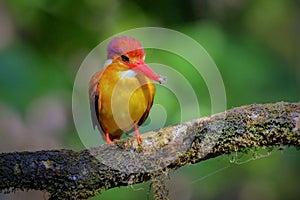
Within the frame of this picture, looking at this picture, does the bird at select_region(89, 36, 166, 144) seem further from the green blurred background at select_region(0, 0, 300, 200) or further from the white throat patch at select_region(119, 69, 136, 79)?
the green blurred background at select_region(0, 0, 300, 200)

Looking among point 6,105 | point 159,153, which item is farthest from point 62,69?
point 159,153

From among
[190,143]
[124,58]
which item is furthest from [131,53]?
[190,143]

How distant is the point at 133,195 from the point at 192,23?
1216 mm

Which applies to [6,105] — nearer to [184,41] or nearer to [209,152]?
[184,41]

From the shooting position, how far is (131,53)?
1.75 meters

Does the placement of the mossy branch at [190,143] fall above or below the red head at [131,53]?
below

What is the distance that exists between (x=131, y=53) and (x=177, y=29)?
207cm

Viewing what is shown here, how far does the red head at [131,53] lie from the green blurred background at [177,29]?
48.2 inches

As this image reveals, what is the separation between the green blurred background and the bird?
3.34 feet

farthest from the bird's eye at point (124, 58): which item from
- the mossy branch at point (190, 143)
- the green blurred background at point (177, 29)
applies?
the green blurred background at point (177, 29)

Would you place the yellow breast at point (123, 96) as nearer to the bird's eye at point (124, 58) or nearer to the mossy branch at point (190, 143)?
the bird's eye at point (124, 58)

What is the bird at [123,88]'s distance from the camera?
1763 millimetres

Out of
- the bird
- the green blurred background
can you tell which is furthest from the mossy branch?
the green blurred background

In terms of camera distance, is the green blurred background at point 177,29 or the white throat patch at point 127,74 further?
the green blurred background at point 177,29
